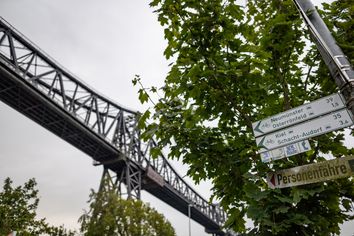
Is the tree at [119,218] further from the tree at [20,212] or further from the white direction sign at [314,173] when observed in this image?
the white direction sign at [314,173]

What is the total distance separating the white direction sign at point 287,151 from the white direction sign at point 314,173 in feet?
0.68

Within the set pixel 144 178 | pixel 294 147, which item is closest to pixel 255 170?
pixel 294 147

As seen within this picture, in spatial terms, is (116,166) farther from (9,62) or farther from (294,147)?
(294,147)

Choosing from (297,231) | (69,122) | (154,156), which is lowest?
(297,231)

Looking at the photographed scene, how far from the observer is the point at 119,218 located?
2503cm

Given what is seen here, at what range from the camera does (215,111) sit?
176 inches

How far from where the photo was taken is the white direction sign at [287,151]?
3.41 metres

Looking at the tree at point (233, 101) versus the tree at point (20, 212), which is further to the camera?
the tree at point (20, 212)

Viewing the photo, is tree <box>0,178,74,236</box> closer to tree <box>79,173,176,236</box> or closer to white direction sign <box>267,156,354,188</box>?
tree <box>79,173,176,236</box>

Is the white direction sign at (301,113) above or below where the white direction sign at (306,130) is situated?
above

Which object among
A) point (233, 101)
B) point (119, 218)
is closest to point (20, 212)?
point (119, 218)

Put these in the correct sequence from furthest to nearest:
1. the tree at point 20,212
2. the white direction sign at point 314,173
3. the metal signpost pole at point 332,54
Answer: the tree at point 20,212 < the white direction sign at point 314,173 < the metal signpost pole at point 332,54

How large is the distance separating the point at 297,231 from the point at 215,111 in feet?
6.38

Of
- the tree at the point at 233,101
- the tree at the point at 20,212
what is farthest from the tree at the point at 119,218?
the tree at the point at 233,101
